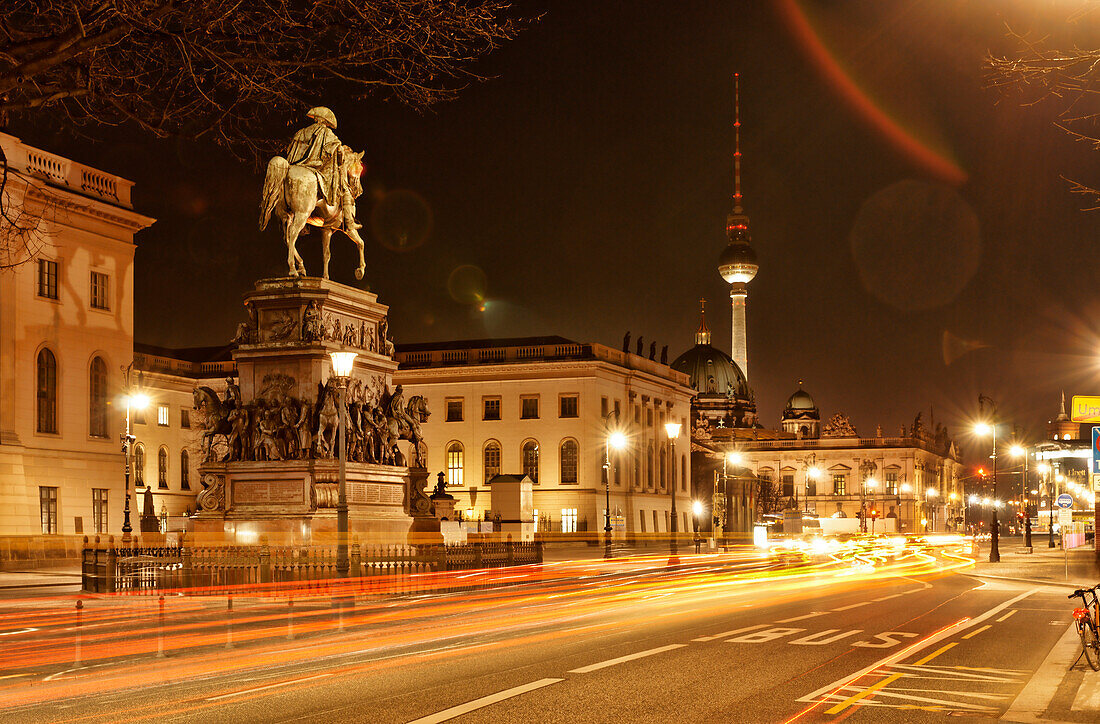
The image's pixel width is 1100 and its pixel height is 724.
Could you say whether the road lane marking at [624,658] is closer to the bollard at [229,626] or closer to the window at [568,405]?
the bollard at [229,626]

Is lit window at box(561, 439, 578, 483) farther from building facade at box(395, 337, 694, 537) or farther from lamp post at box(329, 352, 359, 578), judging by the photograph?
lamp post at box(329, 352, 359, 578)

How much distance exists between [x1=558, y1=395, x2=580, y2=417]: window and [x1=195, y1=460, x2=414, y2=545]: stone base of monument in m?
61.2

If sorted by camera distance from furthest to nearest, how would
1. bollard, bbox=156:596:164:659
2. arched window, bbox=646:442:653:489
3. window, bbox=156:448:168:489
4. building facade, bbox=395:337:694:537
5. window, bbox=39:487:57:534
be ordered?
arched window, bbox=646:442:653:489
building facade, bbox=395:337:694:537
window, bbox=156:448:168:489
window, bbox=39:487:57:534
bollard, bbox=156:596:164:659

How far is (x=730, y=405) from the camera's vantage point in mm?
187750

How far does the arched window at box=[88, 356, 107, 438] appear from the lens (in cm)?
5278

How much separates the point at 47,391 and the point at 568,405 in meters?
48.8

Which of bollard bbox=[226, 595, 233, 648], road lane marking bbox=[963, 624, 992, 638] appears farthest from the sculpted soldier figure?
road lane marking bbox=[963, 624, 992, 638]

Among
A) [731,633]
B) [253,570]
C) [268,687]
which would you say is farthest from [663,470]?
[268,687]

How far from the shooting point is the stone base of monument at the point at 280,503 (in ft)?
103

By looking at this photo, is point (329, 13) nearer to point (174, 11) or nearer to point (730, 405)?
point (174, 11)

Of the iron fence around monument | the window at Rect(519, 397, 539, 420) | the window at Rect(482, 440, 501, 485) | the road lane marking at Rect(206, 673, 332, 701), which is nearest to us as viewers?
the road lane marking at Rect(206, 673, 332, 701)

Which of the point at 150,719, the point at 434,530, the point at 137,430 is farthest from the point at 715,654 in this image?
the point at 137,430

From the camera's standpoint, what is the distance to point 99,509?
173 ft

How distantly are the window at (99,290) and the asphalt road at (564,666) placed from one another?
102ft
